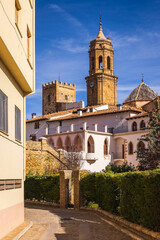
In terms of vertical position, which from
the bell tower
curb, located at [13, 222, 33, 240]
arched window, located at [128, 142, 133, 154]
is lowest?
curb, located at [13, 222, 33, 240]

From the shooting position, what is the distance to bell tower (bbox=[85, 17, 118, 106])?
79.0m

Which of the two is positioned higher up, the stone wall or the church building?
the church building

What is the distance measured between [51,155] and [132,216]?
22.9 metres

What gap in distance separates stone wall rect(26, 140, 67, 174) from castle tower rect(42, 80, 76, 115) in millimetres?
65276

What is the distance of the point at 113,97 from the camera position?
81375mm

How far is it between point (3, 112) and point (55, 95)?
9254 cm

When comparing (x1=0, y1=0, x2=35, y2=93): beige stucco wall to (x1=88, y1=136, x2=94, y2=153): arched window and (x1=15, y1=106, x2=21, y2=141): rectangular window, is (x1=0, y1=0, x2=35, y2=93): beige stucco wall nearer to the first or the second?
(x1=15, y1=106, x2=21, y2=141): rectangular window

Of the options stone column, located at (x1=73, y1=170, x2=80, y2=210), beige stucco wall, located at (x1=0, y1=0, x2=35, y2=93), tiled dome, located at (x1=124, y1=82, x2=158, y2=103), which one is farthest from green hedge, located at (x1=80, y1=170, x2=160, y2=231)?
tiled dome, located at (x1=124, y1=82, x2=158, y2=103)

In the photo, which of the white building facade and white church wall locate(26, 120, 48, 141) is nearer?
the white building facade

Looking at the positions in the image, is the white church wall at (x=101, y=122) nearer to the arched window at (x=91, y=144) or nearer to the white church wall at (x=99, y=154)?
the arched window at (x=91, y=144)

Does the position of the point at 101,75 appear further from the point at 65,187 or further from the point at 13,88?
the point at 13,88

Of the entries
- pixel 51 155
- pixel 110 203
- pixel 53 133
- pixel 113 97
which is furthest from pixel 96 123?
pixel 110 203

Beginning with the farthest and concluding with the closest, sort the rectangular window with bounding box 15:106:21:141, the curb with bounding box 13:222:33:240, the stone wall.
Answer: the stone wall, the rectangular window with bounding box 15:106:21:141, the curb with bounding box 13:222:33:240

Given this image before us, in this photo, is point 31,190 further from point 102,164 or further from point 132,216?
point 102,164
